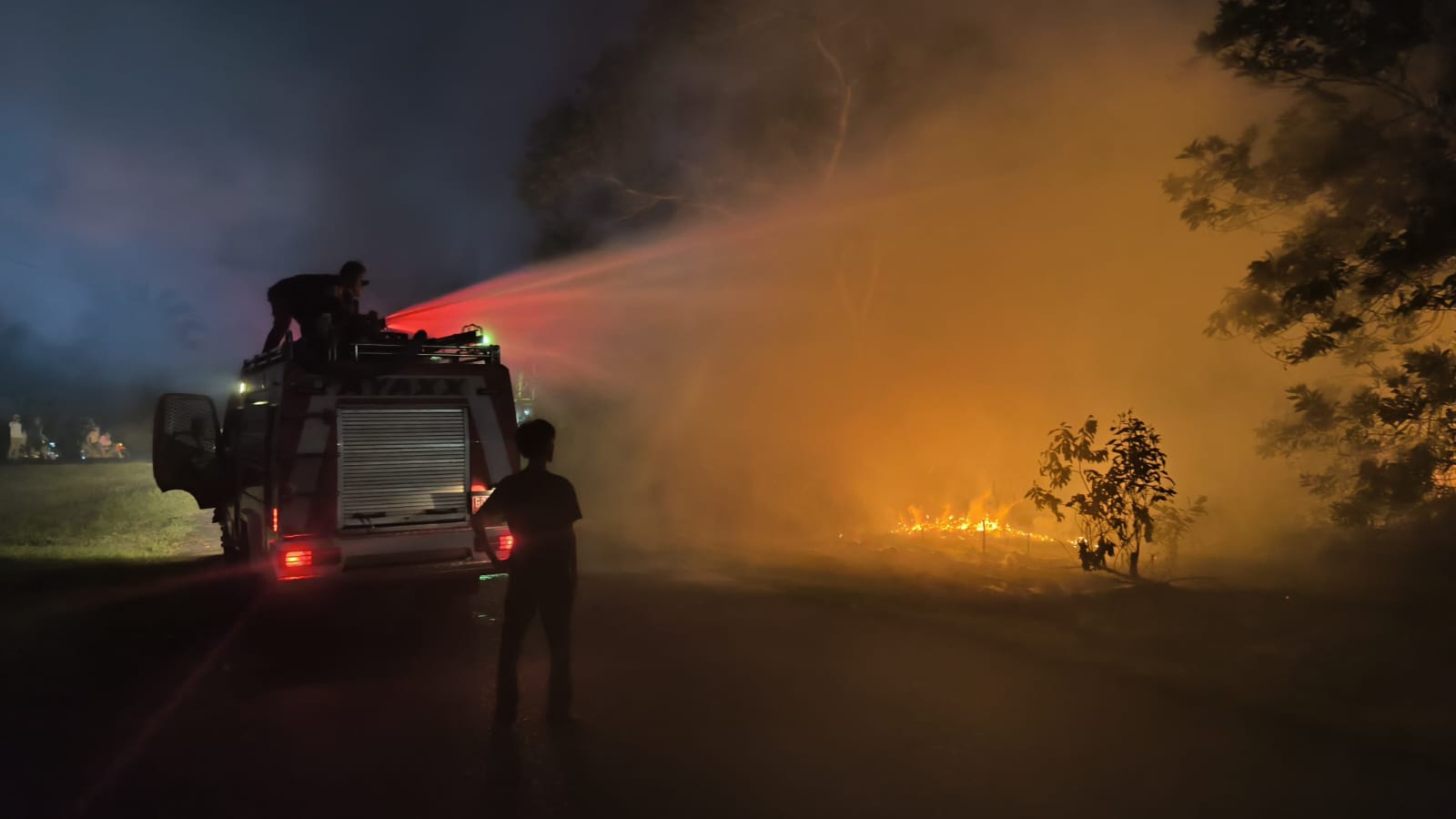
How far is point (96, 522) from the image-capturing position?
54.2 feet

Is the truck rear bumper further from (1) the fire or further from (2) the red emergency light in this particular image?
(1) the fire

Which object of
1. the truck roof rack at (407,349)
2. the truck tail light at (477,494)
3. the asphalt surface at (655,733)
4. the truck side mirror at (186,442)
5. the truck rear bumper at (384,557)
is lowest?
the asphalt surface at (655,733)

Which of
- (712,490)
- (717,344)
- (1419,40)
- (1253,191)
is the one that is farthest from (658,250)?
(1419,40)

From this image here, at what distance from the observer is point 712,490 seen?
63.3 ft

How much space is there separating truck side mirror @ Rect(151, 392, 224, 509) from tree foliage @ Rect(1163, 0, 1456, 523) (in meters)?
10.4

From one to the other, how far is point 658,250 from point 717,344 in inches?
105

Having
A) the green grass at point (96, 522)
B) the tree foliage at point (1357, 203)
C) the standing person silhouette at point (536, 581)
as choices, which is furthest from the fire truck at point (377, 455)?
the tree foliage at point (1357, 203)

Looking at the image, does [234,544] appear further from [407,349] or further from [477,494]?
[407,349]

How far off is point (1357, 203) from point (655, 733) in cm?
802

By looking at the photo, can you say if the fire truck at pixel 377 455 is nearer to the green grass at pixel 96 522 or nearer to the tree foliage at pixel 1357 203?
the green grass at pixel 96 522

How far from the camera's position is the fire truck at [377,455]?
7598 millimetres

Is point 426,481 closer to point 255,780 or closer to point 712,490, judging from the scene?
point 255,780

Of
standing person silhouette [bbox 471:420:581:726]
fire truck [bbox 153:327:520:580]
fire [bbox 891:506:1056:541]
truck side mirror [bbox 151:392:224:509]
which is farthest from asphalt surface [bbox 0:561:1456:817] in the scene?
fire [bbox 891:506:1056:541]

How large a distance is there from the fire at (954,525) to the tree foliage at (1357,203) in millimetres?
4652
